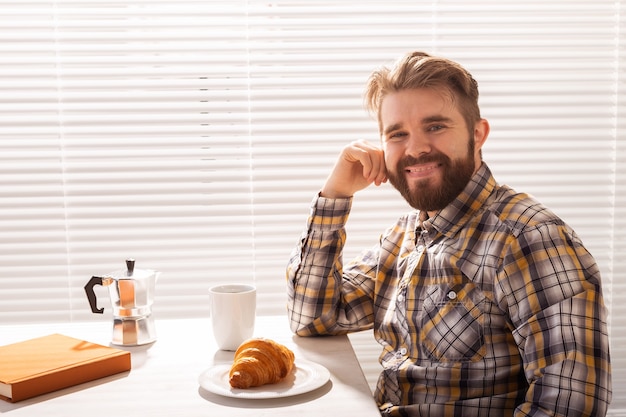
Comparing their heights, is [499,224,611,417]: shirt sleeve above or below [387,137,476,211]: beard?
below

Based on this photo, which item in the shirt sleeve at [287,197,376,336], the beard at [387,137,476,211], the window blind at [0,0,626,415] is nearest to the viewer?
the beard at [387,137,476,211]

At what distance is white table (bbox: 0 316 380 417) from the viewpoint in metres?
1.21

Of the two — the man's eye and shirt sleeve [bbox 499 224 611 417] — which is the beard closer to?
the man's eye

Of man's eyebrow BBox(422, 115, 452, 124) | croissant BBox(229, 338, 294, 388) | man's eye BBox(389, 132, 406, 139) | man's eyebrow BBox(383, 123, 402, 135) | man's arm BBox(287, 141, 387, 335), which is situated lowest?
croissant BBox(229, 338, 294, 388)

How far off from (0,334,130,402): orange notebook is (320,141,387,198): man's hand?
2.00 feet

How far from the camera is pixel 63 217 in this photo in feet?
7.41

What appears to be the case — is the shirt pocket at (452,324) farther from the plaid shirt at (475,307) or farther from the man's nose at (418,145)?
the man's nose at (418,145)

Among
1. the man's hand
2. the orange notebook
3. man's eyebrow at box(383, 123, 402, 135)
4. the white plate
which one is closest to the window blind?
the man's hand

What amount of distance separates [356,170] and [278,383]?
603 millimetres

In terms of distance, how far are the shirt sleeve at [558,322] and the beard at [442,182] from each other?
0.21 m

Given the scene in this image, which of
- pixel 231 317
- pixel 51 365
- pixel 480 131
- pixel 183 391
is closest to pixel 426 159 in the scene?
pixel 480 131

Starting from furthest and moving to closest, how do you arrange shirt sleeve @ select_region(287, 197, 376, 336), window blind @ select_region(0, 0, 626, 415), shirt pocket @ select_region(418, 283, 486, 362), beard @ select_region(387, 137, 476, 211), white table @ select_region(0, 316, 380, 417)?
window blind @ select_region(0, 0, 626, 415) < shirt sleeve @ select_region(287, 197, 376, 336) < beard @ select_region(387, 137, 476, 211) < shirt pocket @ select_region(418, 283, 486, 362) < white table @ select_region(0, 316, 380, 417)

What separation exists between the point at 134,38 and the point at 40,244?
2.22 feet

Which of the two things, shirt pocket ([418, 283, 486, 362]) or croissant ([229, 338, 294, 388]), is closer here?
croissant ([229, 338, 294, 388])
